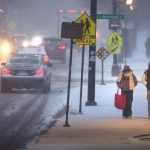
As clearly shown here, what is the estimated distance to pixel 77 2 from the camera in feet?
249

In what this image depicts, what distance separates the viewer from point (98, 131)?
17000mm

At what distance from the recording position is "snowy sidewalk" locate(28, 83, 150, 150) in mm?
14602

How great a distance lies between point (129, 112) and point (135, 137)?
4.49m

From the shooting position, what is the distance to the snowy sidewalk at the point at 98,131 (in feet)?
47.9

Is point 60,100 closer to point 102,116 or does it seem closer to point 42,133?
point 102,116

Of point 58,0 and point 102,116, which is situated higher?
point 58,0

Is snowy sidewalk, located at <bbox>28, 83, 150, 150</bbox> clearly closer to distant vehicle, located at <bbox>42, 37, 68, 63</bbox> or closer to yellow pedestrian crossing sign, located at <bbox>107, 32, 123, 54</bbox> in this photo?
yellow pedestrian crossing sign, located at <bbox>107, 32, 123, 54</bbox>

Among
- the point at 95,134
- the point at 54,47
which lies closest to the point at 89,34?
the point at 95,134

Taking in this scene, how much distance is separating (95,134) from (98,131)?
0.52m

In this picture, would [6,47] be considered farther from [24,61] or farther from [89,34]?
[89,34]

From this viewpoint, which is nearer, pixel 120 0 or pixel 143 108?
pixel 143 108

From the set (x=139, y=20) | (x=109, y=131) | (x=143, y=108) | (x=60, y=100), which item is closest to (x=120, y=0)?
(x=60, y=100)

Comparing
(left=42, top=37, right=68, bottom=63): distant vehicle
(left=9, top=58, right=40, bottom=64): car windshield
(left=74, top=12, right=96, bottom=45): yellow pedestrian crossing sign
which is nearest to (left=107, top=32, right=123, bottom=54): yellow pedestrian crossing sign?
(left=9, top=58, right=40, bottom=64): car windshield

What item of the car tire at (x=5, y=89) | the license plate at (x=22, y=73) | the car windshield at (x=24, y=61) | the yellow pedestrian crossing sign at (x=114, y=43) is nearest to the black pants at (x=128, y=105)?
the license plate at (x=22, y=73)
